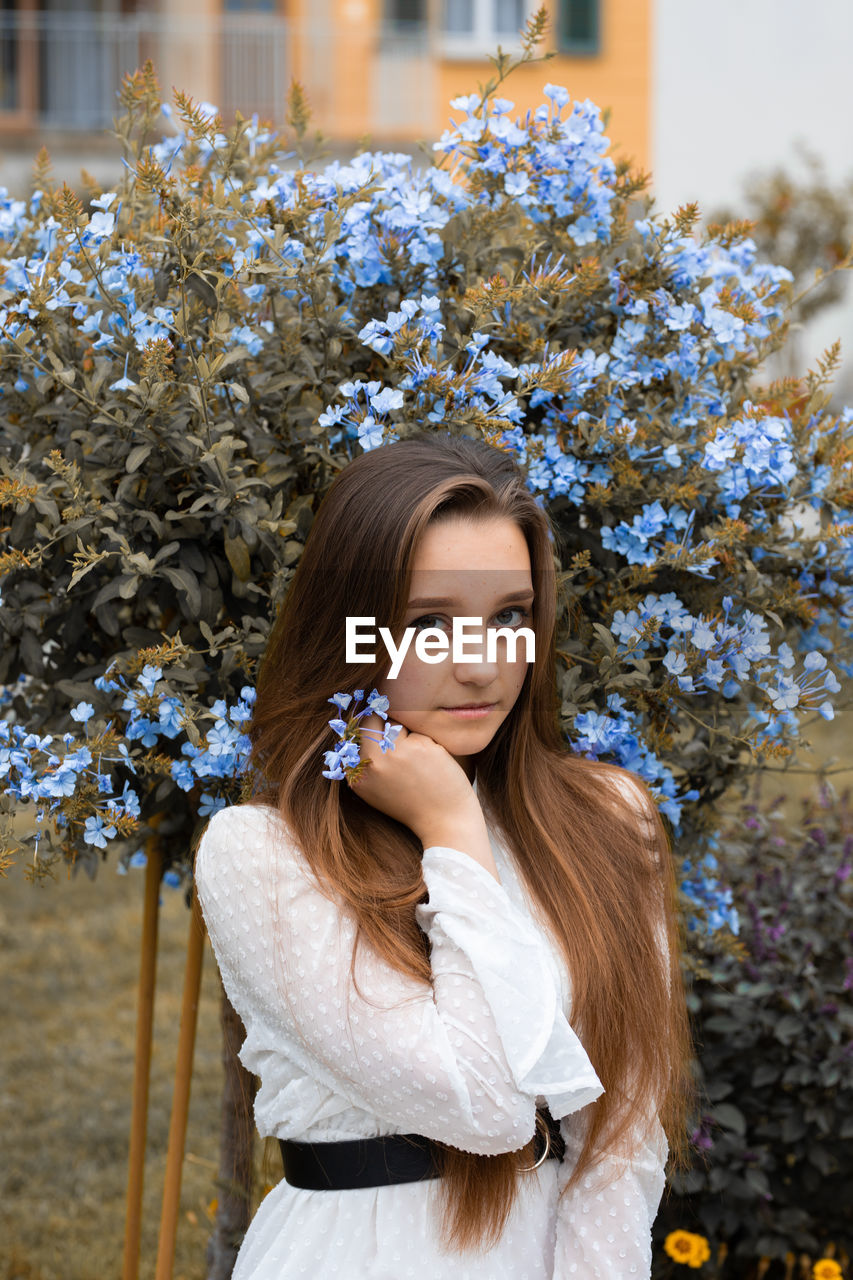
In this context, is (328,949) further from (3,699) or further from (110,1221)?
(110,1221)

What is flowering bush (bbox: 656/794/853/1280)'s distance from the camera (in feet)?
8.95

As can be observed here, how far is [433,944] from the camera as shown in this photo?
147cm

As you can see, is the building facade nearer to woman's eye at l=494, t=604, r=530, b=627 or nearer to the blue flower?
woman's eye at l=494, t=604, r=530, b=627

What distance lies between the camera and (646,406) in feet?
6.61

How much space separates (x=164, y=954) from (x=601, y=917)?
12.8 feet

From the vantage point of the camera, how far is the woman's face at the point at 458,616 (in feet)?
5.12

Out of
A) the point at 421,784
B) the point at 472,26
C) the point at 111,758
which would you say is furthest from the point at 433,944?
the point at 472,26

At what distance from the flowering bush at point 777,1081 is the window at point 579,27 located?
33.5ft

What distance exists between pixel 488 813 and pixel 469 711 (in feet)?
0.69

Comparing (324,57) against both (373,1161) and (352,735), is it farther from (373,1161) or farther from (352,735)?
(373,1161)

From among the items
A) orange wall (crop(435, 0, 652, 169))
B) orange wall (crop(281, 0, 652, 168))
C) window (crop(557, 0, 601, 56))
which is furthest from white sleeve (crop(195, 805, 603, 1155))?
window (crop(557, 0, 601, 56))

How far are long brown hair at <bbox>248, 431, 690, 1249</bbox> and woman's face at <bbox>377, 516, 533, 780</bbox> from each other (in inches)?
0.9

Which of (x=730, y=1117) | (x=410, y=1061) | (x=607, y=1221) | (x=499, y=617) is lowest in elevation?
(x=730, y=1117)

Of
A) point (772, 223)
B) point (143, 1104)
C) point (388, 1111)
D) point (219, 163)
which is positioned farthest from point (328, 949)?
point (772, 223)
